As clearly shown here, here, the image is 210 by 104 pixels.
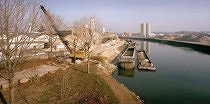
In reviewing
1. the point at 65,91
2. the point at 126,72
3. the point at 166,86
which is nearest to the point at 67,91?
the point at 65,91

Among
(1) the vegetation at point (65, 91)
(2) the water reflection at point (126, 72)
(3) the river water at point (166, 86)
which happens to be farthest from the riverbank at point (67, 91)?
(2) the water reflection at point (126, 72)

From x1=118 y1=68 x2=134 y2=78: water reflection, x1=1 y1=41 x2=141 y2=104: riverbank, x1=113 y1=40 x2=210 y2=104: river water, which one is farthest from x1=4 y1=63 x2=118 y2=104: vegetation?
x1=118 y1=68 x2=134 y2=78: water reflection

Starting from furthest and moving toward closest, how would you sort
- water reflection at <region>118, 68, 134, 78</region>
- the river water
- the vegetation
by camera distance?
water reflection at <region>118, 68, 134, 78</region>, the river water, the vegetation

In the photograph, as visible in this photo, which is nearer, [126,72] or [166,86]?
[166,86]

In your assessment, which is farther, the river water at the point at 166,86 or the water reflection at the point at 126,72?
the water reflection at the point at 126,72

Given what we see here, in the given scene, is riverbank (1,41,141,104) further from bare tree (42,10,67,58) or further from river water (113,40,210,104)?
bare tree (42,10,67,58)

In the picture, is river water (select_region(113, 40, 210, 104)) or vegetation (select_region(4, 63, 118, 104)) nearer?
vegetation (select_region(4, 63, 118, 104))

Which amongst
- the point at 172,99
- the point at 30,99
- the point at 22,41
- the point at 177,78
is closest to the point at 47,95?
the point at 30,99

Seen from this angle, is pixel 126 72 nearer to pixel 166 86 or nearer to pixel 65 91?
pixel 166 86

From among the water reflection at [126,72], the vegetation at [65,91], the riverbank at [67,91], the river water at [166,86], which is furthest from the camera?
the water reflection at [126,72]

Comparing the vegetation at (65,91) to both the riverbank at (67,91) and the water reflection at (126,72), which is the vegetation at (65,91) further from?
the water reflection at (126,72)

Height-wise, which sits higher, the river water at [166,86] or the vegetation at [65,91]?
the vegetation at [65,91]

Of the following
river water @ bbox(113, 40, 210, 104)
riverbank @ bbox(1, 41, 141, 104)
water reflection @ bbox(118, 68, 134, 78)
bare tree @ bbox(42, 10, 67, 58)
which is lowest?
river water @ bbox(113, 40, 210, 104)

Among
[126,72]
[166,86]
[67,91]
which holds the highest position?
[67,91]
